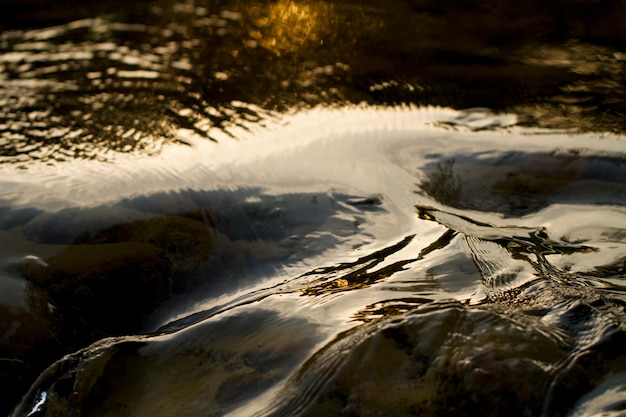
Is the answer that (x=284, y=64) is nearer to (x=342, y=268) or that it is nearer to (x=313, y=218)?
(x=313, y=218)

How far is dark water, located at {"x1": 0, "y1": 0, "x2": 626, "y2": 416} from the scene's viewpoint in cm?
141

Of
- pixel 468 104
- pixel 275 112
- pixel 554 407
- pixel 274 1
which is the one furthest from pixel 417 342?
pixel 274 1

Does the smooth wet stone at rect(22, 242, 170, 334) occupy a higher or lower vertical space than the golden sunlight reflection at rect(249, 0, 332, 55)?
lower

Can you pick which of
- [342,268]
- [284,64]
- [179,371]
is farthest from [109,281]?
[284,64]

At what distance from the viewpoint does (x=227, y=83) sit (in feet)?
11.5

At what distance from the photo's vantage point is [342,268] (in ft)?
6.81

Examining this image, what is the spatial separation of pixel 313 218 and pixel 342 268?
1.12 feet

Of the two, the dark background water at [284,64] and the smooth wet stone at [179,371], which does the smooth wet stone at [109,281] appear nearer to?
the smooth wet stone at [179,371]

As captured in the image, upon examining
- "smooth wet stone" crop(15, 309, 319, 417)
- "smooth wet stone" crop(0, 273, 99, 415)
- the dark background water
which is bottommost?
"smooth wet stone" crop(0, 273, 99, 415)

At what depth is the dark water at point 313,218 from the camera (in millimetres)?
1414

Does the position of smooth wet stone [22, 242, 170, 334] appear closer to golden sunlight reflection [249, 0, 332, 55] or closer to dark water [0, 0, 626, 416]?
dark water [0, 0, 626, 416]

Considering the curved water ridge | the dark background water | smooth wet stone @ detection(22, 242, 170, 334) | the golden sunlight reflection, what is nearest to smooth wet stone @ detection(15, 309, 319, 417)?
the curved water ridge

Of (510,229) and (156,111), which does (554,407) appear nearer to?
(510,229)

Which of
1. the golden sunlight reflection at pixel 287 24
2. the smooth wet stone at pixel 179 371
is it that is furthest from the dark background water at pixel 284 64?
the smooth wet stone at pixel 179 371
